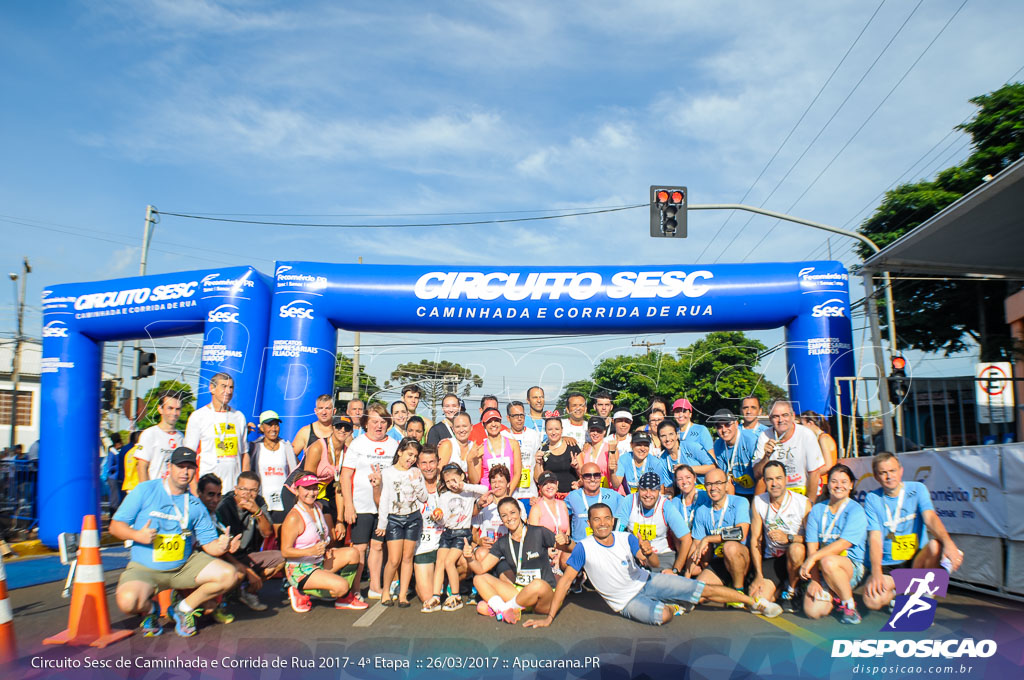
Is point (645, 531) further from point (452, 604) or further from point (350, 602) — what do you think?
point (350, 602)

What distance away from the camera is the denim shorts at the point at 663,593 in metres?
5.38

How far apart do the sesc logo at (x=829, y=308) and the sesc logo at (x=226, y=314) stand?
7.58 m

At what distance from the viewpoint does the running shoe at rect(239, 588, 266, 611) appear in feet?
19.1

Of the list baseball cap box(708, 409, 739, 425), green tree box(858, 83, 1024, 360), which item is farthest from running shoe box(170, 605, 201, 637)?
green tree box(858, 83, 1024, 360)

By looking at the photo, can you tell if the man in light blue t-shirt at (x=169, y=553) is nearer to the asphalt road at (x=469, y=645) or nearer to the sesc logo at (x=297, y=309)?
the asphalt road at (x=469, y=645)

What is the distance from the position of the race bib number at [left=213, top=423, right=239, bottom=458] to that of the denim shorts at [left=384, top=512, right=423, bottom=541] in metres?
2.23

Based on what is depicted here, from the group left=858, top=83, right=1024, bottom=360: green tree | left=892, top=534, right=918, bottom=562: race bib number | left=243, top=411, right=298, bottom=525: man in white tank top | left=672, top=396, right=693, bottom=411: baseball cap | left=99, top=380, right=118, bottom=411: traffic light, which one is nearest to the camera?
left=892, top=534, right=918, bottom=562: race bib number

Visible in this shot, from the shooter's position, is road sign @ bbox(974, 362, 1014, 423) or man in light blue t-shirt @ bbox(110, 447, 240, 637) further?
road sign @ bbox(974, 362, 1014, 423)

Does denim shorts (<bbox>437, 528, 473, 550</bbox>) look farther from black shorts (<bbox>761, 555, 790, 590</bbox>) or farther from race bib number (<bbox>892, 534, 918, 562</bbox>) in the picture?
race bib number (<bbox>892, 534, 918, 562</bbox>)

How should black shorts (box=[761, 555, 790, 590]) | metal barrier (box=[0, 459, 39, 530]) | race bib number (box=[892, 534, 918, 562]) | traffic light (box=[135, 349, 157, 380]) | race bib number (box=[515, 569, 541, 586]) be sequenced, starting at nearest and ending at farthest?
race bib number (box=[515, 569, 541, 586]) → race bib number (box=[892, 534, 918, 562]) → black shorts (box=[761, 555, 790, 590]) → traffic light (box=[135, 349, 157, 380]) → metal barrier (box=[0, 459, 39, 530])

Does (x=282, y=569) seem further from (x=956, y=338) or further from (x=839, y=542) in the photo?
(x=956, y=338)

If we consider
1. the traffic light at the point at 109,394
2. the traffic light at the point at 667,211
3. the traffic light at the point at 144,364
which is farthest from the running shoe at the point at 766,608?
the traffic light at the point at 109,394

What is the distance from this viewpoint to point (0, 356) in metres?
36.2

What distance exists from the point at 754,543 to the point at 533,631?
2176mm
